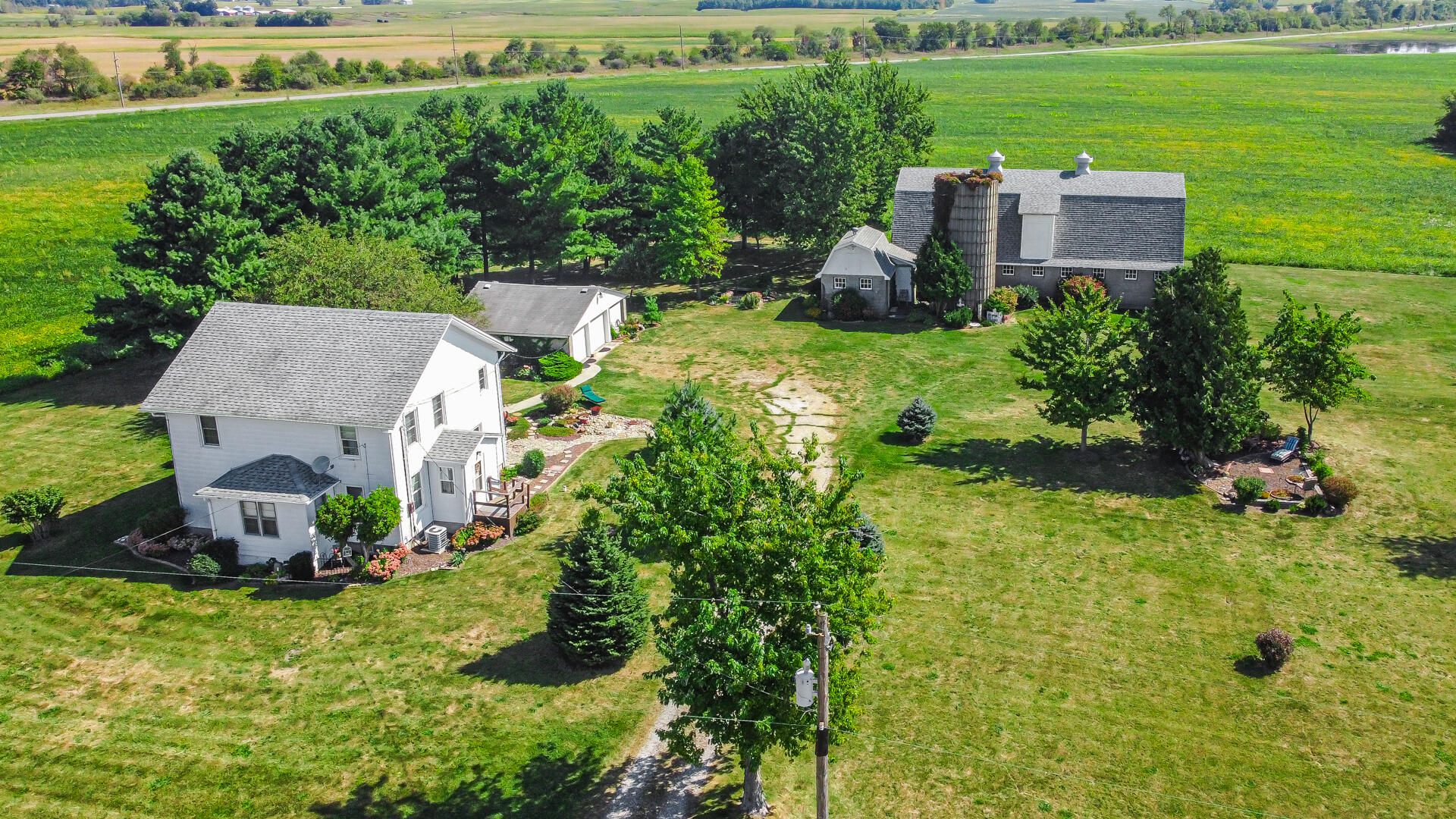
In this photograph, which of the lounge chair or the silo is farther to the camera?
the silo

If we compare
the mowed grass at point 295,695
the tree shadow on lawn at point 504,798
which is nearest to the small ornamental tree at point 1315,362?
the mowed grass at point 295,695

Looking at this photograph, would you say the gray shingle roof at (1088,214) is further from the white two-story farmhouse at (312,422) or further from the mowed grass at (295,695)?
the mowed grass at (295,695)

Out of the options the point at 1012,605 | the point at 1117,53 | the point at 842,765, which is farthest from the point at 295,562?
the point at 1117,53

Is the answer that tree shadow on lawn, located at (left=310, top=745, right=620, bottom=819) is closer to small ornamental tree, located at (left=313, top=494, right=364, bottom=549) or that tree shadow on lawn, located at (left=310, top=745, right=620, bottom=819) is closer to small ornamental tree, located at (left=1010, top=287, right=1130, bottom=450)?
small ornamental tree, located at (left=313, top=494, right=364, bottom=549)

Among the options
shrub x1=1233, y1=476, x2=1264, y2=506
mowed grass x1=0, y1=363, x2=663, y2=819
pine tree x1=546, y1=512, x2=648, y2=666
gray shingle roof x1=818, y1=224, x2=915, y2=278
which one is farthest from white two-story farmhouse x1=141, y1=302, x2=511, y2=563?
gray shingle roof x1=818, y1=224, x2=915, y2=278

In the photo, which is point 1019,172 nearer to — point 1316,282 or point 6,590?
point 1316,282

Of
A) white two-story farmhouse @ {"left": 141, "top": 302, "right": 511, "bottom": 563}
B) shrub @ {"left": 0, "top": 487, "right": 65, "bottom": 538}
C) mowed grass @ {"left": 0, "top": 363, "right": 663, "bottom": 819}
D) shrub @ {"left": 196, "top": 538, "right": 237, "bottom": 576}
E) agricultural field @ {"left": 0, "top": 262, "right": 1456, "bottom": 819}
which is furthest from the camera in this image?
shrub @ {"left": 0, "top": 487, "right": 65, "bottom": 538}
